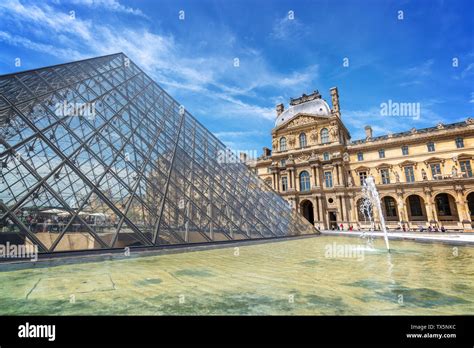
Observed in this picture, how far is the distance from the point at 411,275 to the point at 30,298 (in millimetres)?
6651

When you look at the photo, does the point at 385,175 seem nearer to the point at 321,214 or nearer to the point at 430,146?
the point at 430,146

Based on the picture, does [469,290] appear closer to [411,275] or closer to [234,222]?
[411,275]

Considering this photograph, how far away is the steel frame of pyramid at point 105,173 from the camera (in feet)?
22.4

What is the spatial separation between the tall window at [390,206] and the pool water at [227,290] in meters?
36.9

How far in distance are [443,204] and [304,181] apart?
63.5 feet

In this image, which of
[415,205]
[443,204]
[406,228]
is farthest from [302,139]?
[443,204]

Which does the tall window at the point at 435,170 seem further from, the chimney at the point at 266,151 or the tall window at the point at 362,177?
the chimney at the point at 266,151

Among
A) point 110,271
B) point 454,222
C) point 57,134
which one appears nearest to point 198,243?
point 110,271

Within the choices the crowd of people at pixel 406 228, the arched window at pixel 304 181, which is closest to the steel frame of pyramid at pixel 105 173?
the crowd of people at pixel 406 228

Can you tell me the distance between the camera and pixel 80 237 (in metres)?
6.71

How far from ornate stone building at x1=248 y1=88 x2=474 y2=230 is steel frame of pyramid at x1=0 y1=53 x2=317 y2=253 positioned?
25567mm

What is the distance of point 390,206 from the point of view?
125 feet

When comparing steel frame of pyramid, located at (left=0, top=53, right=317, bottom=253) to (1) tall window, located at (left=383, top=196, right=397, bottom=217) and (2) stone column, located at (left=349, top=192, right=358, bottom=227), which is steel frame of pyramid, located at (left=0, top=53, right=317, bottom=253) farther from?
(1) tall window, located at (left=383, top=196, right=397, bottom=217)
